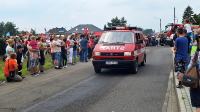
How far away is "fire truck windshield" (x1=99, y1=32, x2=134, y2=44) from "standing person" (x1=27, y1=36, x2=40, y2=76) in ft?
9.22

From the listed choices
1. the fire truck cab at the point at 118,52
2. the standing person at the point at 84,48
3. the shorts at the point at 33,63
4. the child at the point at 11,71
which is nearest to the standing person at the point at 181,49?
the fire truck cab at the point at 118,52

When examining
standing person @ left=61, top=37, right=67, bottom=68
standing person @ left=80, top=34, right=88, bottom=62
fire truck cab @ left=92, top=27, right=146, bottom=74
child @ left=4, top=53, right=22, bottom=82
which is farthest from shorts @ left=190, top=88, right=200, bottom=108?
standing person @ left=80, top=34, right=88, bottom=62

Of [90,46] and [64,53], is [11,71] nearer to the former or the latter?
[64,53]

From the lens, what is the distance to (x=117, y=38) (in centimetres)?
1975

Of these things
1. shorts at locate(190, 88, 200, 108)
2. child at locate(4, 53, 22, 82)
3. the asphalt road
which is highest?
shorts at locate(190, 88, 200, 108)

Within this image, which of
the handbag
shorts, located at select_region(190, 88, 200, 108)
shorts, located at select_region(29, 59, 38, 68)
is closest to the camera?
the handbag

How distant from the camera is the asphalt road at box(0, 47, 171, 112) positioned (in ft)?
35.6

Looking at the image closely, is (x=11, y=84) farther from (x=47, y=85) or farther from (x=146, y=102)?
(x=146, y=102)

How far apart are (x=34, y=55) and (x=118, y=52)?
12.2 feet

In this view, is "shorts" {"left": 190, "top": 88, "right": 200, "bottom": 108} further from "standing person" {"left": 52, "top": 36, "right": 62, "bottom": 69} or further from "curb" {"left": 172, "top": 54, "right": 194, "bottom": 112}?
"standing person" {"left": 52, "top": 36, "right": 62, "bottom": 69}

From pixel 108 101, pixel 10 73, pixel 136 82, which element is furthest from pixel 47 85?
pixel 108 101

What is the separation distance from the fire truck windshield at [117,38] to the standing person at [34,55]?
281cm

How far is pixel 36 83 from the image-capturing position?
16047 millimetres

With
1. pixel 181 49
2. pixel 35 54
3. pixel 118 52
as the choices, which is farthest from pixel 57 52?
pixel 181 49
